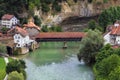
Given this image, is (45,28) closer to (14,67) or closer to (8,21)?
(8,21)

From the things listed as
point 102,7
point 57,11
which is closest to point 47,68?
point 57,11

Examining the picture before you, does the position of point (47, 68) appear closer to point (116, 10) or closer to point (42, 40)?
point (42, 40)

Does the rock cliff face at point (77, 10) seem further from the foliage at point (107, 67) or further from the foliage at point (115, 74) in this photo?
the foliage at point (115, 74)

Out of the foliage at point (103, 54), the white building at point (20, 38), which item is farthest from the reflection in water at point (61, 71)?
the white building at point (20, 38)

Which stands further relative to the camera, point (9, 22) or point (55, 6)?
point (55, 6)

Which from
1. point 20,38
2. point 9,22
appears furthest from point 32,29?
point 20,38

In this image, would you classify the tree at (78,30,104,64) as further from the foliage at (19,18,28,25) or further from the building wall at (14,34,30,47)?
the foliage at (19,18,28,25)

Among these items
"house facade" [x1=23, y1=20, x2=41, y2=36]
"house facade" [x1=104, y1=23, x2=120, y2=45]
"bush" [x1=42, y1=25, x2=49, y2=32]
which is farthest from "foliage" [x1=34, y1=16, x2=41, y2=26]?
"house facade" [x1=104, y1=23, x2=120, y2=45]
